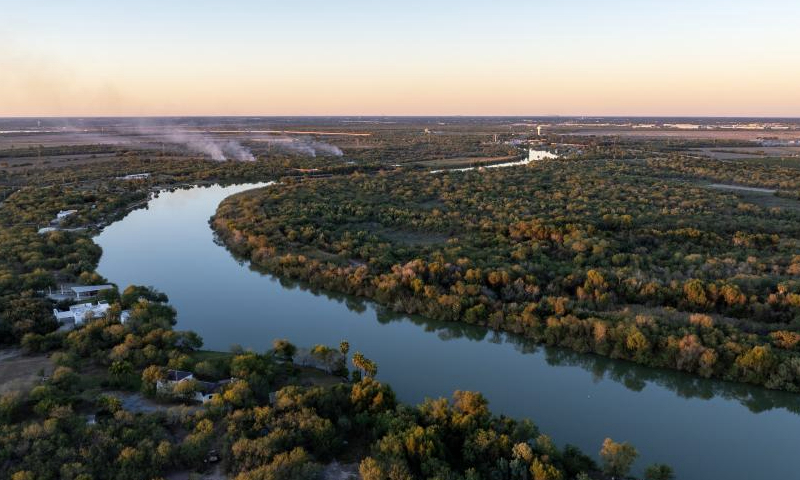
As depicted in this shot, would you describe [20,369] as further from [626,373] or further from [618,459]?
[626,373]

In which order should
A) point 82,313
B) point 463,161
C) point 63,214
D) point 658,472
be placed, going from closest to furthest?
point 658,472, point 82,313, point 63,214, point 463,161

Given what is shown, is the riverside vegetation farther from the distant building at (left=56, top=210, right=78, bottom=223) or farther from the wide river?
the distant building at (left=56, top=210, right=78, bottom=223)

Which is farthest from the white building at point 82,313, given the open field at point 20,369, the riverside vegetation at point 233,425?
the open field at point 20,369

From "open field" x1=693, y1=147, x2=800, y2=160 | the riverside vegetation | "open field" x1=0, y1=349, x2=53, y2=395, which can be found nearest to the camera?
the riverside vegetation

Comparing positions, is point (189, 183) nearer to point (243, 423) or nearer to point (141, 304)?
point (141, 304)

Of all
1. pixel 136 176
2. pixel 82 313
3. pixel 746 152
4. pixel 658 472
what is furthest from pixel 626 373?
pixel 746 152

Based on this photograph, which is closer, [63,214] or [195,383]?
[195,383]

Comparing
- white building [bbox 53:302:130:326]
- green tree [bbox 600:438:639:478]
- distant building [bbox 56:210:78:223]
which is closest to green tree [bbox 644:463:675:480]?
green tree [bbox 600:438:639:478]
